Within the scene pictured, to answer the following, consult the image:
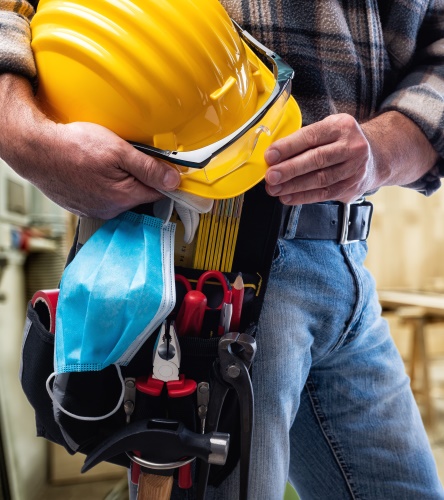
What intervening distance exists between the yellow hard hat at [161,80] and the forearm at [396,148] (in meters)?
0.16

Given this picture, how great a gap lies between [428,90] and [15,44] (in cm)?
55

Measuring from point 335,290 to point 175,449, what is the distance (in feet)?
0.99

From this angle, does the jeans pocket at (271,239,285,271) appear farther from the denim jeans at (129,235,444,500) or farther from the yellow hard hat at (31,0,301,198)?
the yellow hard hat at (31,0,301,198)

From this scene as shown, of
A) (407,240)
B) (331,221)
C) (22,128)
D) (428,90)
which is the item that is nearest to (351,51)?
(428,90)

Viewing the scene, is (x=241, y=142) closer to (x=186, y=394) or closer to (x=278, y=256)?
(x=278, y=256)

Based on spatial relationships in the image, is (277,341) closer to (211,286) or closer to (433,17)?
(211,286)

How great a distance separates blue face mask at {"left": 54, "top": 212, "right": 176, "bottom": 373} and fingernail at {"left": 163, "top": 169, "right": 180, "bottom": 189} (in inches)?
2.5

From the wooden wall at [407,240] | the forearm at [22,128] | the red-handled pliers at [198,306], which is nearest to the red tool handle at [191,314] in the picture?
the red-handled pliers at [198,306]

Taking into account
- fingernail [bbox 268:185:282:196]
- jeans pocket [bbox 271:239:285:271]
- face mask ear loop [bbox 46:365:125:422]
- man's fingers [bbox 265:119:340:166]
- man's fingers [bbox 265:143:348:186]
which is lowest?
face mask ear loop [bbox 46:365:125:422]

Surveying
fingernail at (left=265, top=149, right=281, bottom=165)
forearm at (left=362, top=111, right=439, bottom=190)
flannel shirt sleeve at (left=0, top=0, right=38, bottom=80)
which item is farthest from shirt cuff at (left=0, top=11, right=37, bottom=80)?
forearm at (left=362, top=111, right=439, bottom=190)

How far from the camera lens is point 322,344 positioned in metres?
0.73

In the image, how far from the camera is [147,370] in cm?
60

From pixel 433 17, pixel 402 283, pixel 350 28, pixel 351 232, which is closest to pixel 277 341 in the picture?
pixel 351 232

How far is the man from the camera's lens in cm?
55
